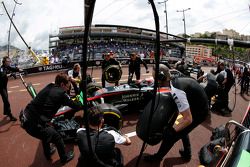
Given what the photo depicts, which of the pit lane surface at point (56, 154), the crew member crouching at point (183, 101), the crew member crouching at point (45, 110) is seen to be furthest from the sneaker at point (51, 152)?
the crew member crouching at point (183, 101)

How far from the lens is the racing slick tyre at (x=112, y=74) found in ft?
23.3

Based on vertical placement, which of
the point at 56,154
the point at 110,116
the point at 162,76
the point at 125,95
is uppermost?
the point at 162,76

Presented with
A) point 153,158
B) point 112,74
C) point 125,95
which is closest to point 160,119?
point 153,158

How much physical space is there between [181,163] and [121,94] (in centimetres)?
243

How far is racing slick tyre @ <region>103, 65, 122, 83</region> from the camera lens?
280 inches

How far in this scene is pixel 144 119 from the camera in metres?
3.51

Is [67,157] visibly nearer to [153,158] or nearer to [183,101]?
[153,158]

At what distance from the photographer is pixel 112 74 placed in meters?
7.17

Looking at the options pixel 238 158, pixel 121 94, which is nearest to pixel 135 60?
pixel 121 94

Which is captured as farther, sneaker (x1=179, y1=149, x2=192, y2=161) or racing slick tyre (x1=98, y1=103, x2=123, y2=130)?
racing slick tyre (x1=98, y1=103, x2=123, y2=130)

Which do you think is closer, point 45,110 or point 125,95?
point 45,110

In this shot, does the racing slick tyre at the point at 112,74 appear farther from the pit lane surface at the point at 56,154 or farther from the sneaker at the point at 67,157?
the sneaker at the point at 67,157

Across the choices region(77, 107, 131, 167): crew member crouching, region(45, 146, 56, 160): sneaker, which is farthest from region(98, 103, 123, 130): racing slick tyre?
region(77, 107, 131, 167): crew member crouching

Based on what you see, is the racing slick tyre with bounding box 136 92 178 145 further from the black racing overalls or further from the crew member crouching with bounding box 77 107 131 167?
the black racing overalls
